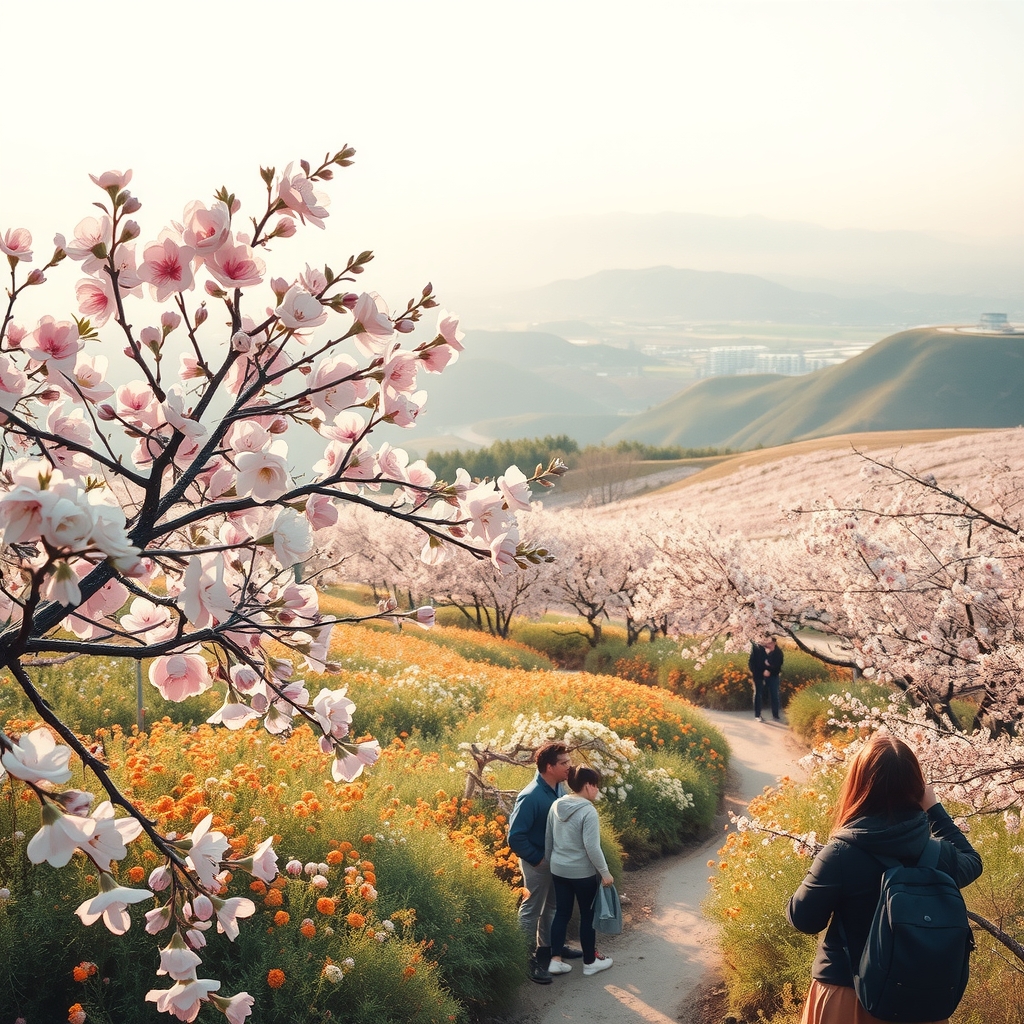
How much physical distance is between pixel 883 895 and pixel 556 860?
3.93 meters

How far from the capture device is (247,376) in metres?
2.74

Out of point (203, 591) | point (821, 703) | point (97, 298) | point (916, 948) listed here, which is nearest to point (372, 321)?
point (97, 298)

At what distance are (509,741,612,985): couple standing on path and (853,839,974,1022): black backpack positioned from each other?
3.49m

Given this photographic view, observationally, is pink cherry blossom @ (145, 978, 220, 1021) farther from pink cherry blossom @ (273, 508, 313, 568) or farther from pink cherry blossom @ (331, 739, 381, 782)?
pink cherry blossom @ (273, 508, 313, 568)

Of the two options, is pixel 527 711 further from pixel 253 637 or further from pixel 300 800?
pixel 253 637

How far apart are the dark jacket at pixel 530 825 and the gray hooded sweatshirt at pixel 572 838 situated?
0.21 meters

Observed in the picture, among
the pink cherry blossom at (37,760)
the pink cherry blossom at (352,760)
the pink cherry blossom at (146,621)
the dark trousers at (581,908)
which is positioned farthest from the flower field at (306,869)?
the pink cherry blossom at (37,760)

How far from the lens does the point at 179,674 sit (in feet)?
9.11

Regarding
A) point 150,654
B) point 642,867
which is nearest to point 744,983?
point 642,867

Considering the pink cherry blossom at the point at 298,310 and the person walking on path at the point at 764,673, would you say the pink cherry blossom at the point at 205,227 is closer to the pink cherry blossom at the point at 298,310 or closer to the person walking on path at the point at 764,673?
the pink cherry blossom at the point at 298,310

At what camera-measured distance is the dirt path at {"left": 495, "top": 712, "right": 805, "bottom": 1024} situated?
258 inches

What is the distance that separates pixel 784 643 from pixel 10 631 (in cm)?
2428

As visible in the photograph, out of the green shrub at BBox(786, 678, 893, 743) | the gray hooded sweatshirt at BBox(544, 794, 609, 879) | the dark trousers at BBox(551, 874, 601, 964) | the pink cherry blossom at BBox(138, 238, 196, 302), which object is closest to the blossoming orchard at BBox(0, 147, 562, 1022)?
the pink cherry blossom at BBox(138, 238, 196, 302)

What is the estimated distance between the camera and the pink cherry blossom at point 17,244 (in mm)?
2565
